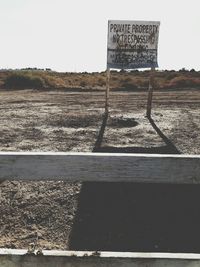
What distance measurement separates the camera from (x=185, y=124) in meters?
10.1

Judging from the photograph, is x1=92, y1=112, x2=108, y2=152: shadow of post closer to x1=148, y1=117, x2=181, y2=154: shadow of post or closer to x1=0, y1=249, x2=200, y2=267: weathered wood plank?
x1=148, y1=117, x2=181, y2=154: shadow of post

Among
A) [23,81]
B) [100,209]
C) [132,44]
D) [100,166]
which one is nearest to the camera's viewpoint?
[100,166]

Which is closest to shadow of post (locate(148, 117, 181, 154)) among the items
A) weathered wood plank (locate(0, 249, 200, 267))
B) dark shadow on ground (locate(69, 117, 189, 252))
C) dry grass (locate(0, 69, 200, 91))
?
dark shadow on ground (locate(69, 117, 189, 252))

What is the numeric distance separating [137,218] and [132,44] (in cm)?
757

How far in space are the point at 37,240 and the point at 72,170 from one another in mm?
1774

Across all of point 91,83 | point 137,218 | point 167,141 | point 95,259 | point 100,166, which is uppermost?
point 100,166

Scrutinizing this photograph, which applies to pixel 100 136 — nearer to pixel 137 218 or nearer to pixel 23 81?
pixel 137 218

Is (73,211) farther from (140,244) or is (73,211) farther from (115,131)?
(115,131)

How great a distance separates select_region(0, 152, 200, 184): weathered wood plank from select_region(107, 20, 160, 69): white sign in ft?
29.1

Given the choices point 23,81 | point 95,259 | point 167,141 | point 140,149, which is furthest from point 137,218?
point 23,81

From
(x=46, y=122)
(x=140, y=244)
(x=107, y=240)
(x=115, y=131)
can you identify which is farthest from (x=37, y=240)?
(x=46, y=122)

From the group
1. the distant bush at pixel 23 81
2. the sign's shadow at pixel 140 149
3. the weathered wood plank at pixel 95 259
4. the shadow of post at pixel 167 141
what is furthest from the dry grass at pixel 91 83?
the weathered wood plank at pixel 95 259

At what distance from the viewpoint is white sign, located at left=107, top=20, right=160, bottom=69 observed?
427 inches

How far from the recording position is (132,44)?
10969mm
